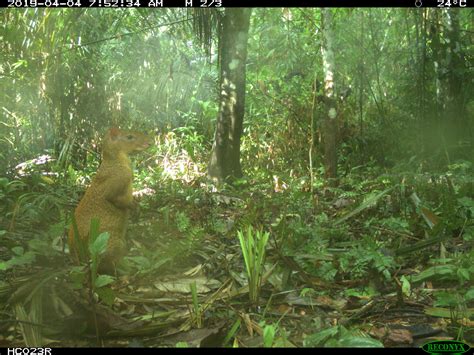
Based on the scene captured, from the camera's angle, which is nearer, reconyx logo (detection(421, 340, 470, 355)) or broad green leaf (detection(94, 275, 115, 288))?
reconyx logo (detection(421, 340, 470, 355))

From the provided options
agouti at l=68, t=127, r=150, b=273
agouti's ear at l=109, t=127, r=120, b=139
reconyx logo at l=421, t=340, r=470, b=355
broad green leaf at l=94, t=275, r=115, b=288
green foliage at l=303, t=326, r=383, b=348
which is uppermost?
agouti's ear at l=109, t=127, r=120, b=139

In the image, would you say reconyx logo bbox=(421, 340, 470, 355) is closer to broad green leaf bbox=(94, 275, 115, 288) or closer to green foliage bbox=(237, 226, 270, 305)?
green foliage bbox=(237, 226, 270, 305)

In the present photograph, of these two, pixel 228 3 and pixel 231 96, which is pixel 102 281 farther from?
pixel 228 3

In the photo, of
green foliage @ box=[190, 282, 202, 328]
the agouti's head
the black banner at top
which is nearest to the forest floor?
green foliage @ box=[190, 282, 202, 328]

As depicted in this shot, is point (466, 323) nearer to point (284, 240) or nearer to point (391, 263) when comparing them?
point (391, 263)

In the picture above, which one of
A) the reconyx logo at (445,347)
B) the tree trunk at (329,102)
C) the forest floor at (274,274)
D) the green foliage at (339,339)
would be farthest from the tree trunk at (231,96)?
the reconyx logo at (445,347)

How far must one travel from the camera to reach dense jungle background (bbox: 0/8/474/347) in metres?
2.22

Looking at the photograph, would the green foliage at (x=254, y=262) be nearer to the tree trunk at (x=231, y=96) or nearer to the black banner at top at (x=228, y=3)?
the tree trunk at (x=231, y=96)

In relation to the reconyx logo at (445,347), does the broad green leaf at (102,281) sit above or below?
above

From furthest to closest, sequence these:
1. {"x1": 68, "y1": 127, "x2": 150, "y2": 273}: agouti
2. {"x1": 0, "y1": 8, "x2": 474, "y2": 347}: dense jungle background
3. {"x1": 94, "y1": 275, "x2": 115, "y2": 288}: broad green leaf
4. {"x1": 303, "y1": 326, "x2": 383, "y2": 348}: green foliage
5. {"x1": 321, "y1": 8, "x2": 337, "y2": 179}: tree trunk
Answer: {"x1": 68, "y1": 127, "x2": 150, "y2": 273}: agouti, {"x1": 321, "y1": 8, "x2": 337, "y2": 179}: tree trunk, {"x1": 0, "y1": 8, "x2": 474, "y2": 347}: dense jungle background, {"x1": 94, "y1": 275, "x2": 115, "y2": 288}: broad green leaf, {"x1": 303, "y1": 326, "x2": 383, "y2": 348}: green foliage

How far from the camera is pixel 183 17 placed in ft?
8.00

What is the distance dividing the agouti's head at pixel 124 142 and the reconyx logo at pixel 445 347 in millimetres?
1828

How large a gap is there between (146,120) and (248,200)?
79cm

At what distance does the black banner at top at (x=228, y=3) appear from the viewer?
217cm
